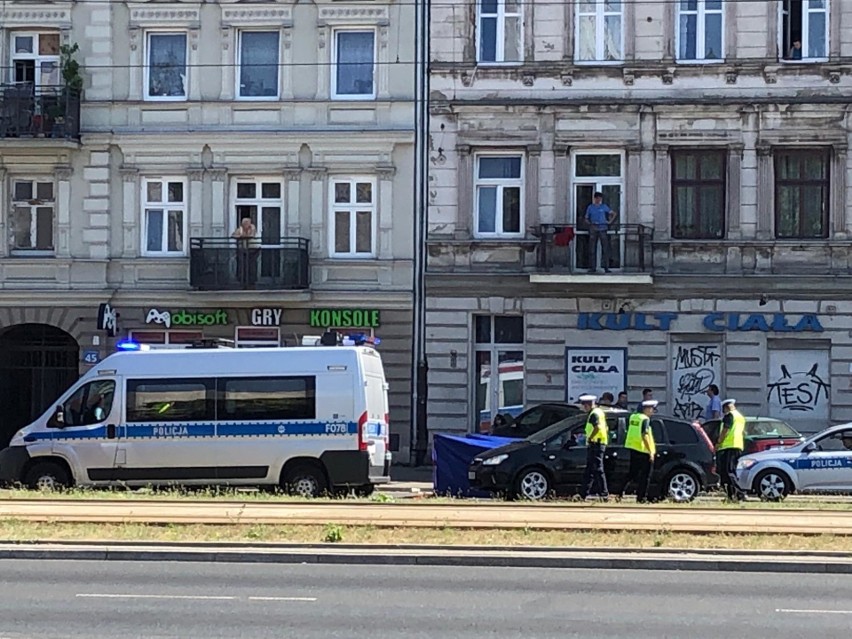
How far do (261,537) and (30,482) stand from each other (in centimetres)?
779

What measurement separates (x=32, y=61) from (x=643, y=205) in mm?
13135

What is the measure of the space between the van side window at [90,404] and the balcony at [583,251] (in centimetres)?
1080

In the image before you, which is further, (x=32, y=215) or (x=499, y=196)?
(x=32, y=215)

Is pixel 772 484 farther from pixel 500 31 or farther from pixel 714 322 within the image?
pixel 500 31

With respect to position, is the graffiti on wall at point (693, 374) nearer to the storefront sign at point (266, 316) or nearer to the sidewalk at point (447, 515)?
the storefront sign at point (266, 316)

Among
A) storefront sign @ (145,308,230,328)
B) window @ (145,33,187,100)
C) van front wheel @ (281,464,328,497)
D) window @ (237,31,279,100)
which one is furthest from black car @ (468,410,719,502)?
window @ (145,33,187,100)

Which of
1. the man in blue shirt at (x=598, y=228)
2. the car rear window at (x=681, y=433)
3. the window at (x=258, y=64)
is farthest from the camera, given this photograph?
the window at (x=258, y=64)

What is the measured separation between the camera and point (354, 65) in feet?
106

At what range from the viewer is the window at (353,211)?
32125 millimetres

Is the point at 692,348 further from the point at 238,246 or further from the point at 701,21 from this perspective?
the point at 238,246

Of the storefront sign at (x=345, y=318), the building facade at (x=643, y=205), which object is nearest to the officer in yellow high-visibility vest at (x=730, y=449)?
the building facade at (x=643, y=205)

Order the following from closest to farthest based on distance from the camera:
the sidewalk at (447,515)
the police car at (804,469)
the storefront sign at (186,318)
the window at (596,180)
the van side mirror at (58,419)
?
the sidewalk at (447,515), the van side mirror at (58,419), the police car at (804,469), the window at (596,180), the storefront sign at (186,318)

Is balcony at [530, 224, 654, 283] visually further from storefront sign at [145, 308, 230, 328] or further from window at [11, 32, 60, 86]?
window at [11, 32, 60, 86]

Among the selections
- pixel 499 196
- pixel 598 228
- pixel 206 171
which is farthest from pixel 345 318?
pixel 598 228
